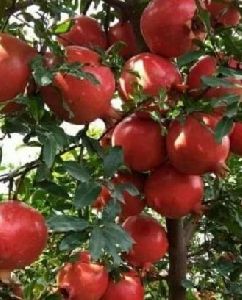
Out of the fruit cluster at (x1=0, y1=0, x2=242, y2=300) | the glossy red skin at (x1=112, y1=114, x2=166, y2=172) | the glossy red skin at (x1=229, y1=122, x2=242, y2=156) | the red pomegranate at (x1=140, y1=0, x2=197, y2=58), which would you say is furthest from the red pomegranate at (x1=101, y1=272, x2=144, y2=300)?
the red pomegranate at (x1=140, y1=0, x2=197, y2=58)

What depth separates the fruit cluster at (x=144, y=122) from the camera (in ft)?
3.60

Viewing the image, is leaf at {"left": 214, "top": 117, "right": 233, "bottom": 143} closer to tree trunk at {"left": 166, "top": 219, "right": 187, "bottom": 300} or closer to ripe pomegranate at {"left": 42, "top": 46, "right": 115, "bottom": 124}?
ripe pomegranate at {"left": 42, "top": 46, "right": 115, "bottom": 124}

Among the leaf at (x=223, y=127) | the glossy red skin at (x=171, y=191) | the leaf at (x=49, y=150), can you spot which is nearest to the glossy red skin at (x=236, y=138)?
the glossy red skin at (x=171, y=191)

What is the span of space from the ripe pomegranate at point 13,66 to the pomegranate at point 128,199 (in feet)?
1.16

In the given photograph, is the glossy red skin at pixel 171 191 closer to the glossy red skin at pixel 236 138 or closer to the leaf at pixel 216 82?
the glossy red skin at pixel 236 138

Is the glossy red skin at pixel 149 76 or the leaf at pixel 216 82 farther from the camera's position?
the glossy red skin at pixel 149 76

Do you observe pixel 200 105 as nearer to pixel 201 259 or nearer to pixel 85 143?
pixel 85 143

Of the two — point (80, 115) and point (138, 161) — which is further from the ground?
point (80, 115)

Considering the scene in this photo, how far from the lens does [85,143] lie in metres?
1.27

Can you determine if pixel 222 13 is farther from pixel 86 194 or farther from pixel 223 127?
pixel 86 194

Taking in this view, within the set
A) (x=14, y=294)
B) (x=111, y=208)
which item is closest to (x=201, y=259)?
(x=14, y=294)

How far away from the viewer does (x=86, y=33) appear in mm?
1449

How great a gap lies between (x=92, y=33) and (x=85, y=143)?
32 cm

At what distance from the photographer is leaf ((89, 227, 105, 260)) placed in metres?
1.06
